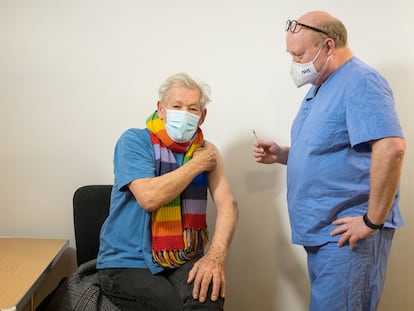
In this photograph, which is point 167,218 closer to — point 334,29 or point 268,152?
point 268,152

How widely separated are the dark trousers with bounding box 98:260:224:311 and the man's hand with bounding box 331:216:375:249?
1.47 ft

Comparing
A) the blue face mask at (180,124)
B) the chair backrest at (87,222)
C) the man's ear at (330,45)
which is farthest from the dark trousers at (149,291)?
the man's ear at (330,45)

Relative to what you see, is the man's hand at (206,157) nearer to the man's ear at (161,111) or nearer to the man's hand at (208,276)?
the man's ear at (161,111)

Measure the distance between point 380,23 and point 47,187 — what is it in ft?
5.85

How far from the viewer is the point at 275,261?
2070mm

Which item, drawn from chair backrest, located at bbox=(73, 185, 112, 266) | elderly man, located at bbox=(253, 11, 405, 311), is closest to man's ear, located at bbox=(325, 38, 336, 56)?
elderly man, located at bbox=(253, 11, 405, 311)

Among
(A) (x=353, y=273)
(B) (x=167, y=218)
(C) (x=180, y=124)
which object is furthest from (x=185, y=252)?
(A) (x=353, y=273)

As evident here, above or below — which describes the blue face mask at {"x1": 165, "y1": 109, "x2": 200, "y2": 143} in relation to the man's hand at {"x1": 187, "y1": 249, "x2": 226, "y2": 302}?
above

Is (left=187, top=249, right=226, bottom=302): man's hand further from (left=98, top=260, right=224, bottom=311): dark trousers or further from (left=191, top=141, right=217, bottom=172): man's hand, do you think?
(left=191, top=141, right=217, bottom=172): man's hand

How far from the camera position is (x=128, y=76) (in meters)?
1.94

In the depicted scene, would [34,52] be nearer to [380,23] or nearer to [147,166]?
[147,166]

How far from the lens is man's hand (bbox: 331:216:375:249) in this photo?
1.30m

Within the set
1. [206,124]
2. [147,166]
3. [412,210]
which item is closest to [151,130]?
[147,166]

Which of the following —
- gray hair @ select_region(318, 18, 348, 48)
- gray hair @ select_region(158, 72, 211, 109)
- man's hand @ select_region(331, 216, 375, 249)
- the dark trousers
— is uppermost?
gray hair @ select_region(318, 18, 348, 48)
